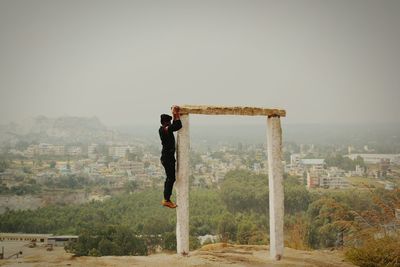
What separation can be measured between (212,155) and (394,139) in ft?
67.6

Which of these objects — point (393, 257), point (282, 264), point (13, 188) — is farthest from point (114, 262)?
point (13, 188)

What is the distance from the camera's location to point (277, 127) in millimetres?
7980

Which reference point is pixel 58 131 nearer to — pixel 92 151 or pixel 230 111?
pixel 92 151

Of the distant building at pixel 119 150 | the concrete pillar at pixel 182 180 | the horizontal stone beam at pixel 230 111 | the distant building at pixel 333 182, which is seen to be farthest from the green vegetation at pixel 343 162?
the concrete pillar at pixel 182 180

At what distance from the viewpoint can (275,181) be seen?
26.0 feet

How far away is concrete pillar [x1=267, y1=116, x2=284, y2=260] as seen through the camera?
793 cm

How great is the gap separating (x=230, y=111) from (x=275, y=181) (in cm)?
168

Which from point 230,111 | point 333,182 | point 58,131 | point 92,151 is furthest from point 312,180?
point 58,131

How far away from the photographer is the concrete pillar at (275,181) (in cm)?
793

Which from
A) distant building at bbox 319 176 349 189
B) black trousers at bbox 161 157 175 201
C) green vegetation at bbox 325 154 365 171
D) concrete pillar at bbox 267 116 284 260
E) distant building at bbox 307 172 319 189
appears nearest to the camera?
black trousers at bbox 161 157 175 201

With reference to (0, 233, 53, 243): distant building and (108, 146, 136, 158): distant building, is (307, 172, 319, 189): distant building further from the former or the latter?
(0, 233, 53, 243): distant building

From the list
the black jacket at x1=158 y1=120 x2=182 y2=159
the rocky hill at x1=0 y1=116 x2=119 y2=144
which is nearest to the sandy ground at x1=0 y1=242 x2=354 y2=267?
the black jacket at x1=158 y1=120 x2=182 y2=159

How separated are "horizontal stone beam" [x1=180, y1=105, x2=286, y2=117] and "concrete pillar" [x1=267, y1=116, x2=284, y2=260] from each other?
6.0 inches

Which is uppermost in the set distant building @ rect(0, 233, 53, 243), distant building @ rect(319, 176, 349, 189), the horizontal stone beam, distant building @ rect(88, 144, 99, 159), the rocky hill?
the rocky hill
